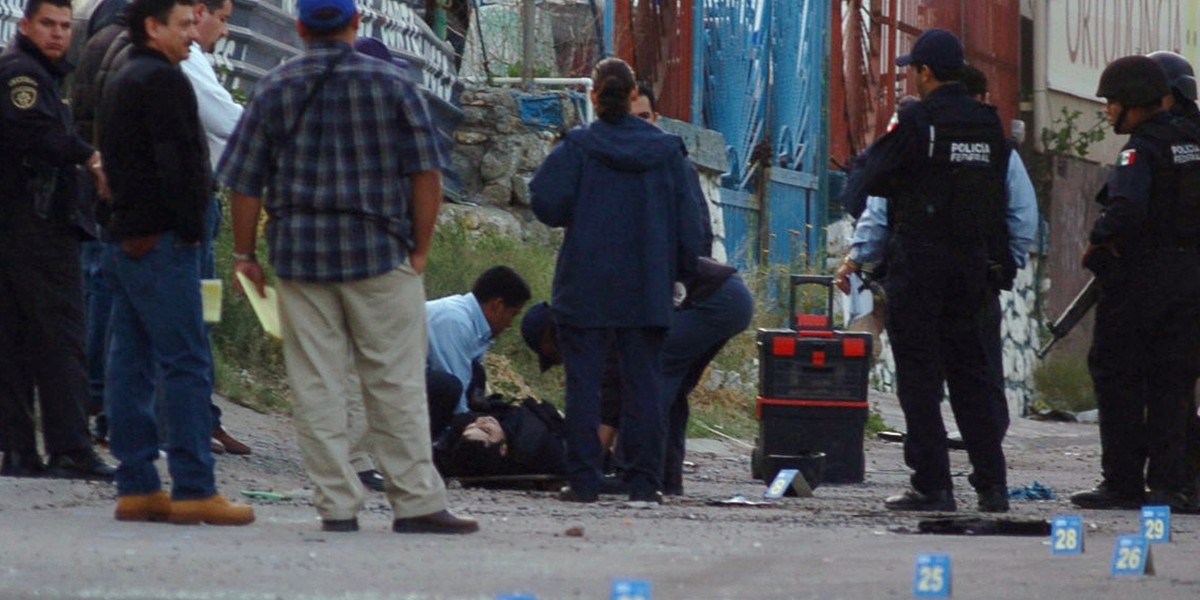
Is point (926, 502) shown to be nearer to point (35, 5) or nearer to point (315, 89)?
point (315, 89)

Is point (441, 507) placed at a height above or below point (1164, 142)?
below

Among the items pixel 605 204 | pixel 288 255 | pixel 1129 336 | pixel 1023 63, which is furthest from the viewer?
pixel 1023 63

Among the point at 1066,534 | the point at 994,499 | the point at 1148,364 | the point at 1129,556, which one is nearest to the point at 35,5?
the point at 994,499

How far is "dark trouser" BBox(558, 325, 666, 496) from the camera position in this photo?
858 centimetres

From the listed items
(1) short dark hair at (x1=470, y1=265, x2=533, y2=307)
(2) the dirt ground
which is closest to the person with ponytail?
(2) the dirt ground

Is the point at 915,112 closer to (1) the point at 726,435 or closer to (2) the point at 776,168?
(1) the point at 726,435

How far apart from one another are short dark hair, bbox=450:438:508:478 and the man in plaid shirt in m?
2.41

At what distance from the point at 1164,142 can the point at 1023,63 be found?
1829 centimetres

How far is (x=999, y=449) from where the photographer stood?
8.83 m

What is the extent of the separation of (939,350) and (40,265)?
3407 mm

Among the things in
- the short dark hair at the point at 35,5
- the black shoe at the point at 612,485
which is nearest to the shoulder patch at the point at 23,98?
the short dark hair at the point at 35,5

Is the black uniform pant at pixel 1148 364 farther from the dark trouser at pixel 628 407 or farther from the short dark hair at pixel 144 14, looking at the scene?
the short dark hair at pixel 144 14

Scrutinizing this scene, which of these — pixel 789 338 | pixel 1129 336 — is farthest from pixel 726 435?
pixel 1129 336

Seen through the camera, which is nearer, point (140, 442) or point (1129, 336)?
point (140, 442)
